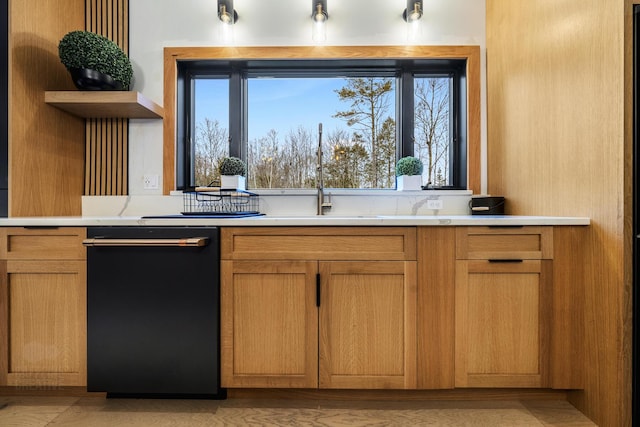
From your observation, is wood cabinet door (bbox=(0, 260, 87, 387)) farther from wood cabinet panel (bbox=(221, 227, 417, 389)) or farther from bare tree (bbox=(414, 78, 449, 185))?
bare tree (bbox=(414, 78, 449, 185))

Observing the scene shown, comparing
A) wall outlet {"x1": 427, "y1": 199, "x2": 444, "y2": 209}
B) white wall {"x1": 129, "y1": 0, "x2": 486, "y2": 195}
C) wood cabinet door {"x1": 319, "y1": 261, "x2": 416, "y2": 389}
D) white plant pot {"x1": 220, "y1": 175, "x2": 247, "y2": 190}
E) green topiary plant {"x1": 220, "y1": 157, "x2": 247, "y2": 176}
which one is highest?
white wall {"x1": 129, "y1": 0, "x2": 486, "y2": 195}

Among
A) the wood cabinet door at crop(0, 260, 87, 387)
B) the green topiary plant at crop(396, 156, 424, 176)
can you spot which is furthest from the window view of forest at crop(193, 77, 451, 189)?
the wood cabinet door at crop(0, 260, 87, 387)

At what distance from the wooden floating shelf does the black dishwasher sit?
83 centimetres

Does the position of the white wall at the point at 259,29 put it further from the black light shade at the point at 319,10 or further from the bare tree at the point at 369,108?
the bare tree at the point at 369,108

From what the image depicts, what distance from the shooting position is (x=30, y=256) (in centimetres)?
169

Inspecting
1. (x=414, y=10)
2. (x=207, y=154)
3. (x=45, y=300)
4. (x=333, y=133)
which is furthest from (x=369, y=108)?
(x=45, y=300)

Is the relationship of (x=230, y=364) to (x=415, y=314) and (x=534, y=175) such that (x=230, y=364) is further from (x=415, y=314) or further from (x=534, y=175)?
(x=534, y=175)

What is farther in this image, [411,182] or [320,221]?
[411,182]

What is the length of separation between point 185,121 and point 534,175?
7.01 ft

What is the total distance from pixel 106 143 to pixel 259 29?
122cm

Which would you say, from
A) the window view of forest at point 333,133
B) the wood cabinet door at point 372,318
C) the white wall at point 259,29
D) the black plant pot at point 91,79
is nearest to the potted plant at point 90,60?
the black plant pot at point 91,79

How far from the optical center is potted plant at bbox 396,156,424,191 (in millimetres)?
2314

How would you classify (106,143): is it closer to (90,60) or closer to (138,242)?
(90,60)

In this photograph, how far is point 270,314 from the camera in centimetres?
166
